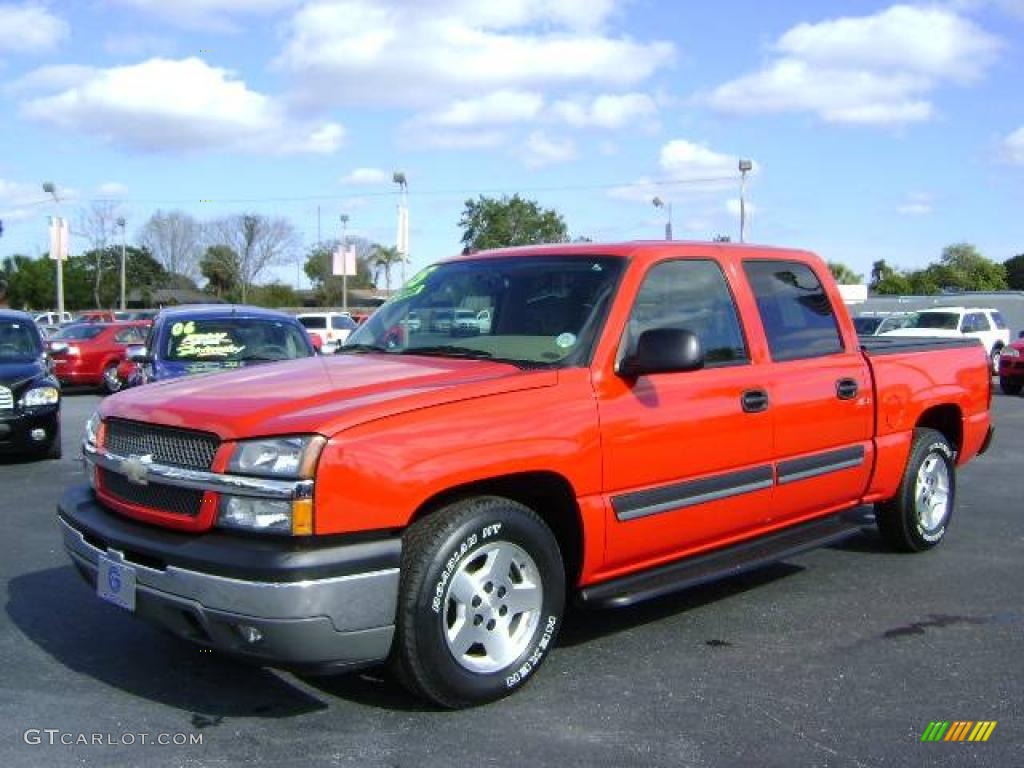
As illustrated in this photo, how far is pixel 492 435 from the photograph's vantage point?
4.05m

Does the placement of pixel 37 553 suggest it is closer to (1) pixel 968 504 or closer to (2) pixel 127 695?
(2) pixel 127 695

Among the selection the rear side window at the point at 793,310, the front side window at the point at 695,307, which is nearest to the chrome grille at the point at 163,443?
the front side window at the point at 695,307

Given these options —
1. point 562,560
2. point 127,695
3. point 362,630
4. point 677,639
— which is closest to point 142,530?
point 127,695

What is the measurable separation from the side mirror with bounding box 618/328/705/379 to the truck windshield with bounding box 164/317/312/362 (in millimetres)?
6211

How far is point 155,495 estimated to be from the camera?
158 inches

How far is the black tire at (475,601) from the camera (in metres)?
3.85

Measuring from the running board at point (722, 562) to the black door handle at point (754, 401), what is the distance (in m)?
0.69

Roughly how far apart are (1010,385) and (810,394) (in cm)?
1658

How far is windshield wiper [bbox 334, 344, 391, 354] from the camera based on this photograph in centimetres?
532

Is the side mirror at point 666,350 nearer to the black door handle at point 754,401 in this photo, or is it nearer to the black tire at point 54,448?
the black door handle at point 754,401

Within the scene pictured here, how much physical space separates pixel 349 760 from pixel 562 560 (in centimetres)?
124

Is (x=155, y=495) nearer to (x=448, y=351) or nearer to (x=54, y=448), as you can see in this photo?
(x=448, y=351)

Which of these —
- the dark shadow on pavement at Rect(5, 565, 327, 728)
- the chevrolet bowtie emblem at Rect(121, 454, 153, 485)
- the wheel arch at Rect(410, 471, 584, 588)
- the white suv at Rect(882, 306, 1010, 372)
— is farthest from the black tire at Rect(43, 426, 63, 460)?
the white suv at Rect(882, 306, 1010, 372)

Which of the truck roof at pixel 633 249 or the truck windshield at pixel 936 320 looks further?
the truck windshield at pixel 936 320
